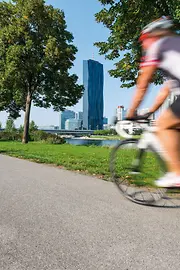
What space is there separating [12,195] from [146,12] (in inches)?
404

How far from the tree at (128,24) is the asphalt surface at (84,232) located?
7.49 meters

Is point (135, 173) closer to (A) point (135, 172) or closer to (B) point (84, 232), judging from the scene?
(A) point (135, 172)

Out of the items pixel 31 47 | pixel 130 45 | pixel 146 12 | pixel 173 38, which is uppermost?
pixel 31 47

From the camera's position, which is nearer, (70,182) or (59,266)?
(59,266)

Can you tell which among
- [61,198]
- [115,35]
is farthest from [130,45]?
[61,198]

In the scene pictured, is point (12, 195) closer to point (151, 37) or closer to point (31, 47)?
point (151, 37)

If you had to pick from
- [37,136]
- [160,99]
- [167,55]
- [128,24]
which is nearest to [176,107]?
[160,99]

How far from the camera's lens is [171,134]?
3.18 m

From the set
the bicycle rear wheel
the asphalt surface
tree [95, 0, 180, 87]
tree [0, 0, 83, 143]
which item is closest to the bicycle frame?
the bicycle rear wheel

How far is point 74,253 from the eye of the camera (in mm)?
2568

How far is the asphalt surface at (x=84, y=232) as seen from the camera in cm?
242

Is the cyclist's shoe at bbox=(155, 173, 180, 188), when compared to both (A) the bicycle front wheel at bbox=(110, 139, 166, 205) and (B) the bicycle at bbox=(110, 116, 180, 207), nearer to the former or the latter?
(B) the bicycle at bbox=(110, 116, 180, 207)

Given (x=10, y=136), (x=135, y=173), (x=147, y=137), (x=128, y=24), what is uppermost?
(x=128, y=24)

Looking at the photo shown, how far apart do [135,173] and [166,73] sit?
1624 mm
